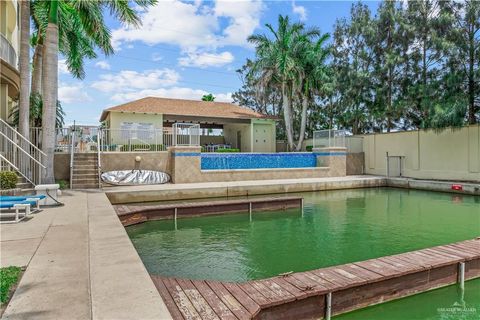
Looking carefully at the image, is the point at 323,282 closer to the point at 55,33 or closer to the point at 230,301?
the point at 230,301

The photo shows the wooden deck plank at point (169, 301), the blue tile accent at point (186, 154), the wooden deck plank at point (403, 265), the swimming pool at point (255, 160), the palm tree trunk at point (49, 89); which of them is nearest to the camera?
the wooden deck plank at point (169, 301)

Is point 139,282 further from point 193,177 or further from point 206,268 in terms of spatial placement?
point 193,177

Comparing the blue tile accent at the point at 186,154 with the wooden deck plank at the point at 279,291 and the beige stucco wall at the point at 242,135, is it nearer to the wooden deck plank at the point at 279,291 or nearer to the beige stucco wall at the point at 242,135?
→ the beige stucco wall at the point at 242,135

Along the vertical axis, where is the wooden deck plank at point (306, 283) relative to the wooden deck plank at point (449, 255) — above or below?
above

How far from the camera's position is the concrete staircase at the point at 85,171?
12.3 m

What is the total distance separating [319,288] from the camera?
12.9ft

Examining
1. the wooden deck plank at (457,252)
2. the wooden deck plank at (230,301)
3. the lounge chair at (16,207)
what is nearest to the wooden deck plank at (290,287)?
the wooden deck plank at (230,301)

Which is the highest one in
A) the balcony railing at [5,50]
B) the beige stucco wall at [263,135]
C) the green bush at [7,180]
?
the balcony railing at [5,50]

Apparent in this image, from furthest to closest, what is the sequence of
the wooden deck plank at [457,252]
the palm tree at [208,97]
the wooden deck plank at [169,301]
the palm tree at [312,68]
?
the palm tree at [208,97] → the palm tree at [312,68] → the wooden deck plank at [457,252] → the wooden deck plank at [169,301]

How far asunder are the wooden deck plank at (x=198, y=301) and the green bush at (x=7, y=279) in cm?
167

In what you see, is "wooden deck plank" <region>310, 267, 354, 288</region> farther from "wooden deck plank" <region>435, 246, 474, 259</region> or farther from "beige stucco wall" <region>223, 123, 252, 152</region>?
"beige stucco wall" <region>223, 123, 252, 152</region>

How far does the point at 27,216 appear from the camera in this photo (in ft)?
22.2

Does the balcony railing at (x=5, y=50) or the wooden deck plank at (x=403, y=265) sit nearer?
the wooden deck plank at (x=403, y=265)

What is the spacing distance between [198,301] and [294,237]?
14.6 ft
